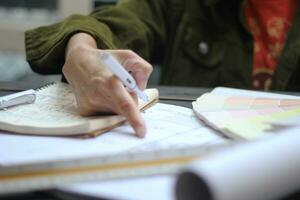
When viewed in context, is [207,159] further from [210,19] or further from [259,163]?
[210,19]

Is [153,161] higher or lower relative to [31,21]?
higher

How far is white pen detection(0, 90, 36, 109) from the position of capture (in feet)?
2.02

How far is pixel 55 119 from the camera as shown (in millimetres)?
568

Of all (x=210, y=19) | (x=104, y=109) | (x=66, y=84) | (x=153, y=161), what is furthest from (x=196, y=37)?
(x=153, y=161)

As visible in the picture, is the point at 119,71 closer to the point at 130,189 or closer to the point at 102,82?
the point at 102,82

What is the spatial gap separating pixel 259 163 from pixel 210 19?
72 centimetres

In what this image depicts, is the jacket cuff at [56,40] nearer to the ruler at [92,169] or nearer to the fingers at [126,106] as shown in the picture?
the fingers at [126,106]

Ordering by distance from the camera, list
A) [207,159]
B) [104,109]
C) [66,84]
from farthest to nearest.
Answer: [66,84] < [104,109] < [207,159]

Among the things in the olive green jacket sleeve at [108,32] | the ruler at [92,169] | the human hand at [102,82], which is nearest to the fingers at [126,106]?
the human hand at [102,82]

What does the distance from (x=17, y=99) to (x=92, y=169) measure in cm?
26

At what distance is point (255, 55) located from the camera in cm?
102

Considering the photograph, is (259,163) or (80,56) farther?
(80,56)

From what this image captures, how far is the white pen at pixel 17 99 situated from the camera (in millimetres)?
615

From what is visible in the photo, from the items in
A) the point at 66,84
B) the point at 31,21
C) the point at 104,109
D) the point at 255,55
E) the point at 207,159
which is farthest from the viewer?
the point at 31,21
